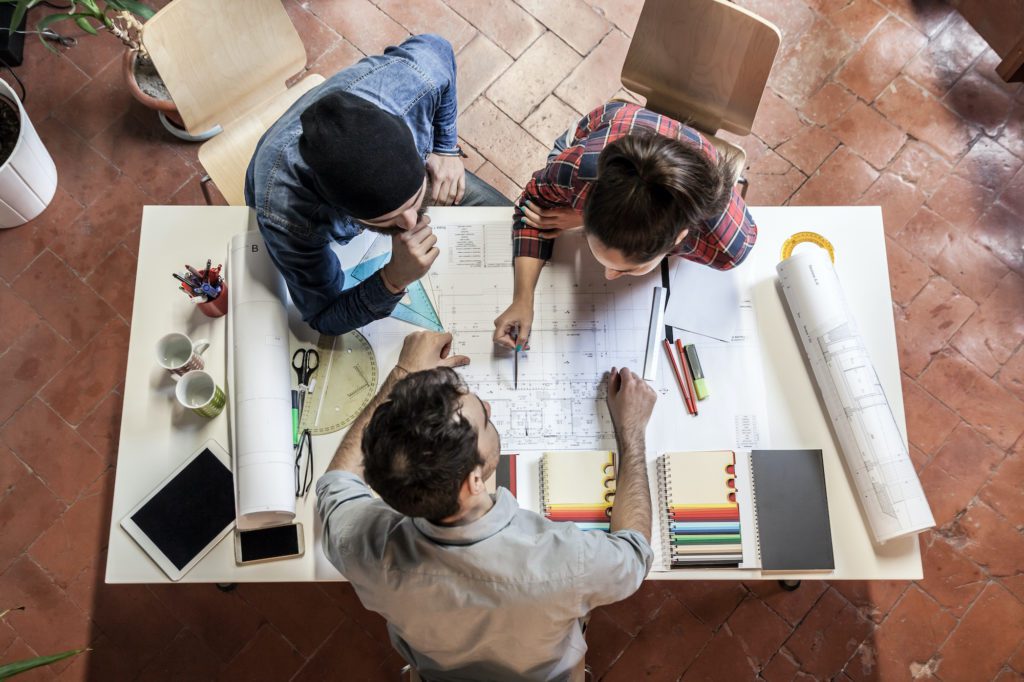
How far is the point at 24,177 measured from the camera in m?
2.75

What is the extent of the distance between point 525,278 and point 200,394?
880 millimetres

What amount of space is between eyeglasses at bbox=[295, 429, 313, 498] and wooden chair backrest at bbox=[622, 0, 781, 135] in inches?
57.8

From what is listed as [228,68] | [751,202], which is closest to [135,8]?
[228,68]

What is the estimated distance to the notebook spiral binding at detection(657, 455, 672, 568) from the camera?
1.75 meters

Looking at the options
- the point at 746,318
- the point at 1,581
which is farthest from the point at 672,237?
the point at 1,581

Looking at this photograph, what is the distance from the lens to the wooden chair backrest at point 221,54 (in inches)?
77.0

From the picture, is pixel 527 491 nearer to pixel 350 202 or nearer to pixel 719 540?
pixel 719 540

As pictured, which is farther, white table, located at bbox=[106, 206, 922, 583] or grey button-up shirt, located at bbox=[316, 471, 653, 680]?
white table, located at bbox=[106, 206, 922, 583]

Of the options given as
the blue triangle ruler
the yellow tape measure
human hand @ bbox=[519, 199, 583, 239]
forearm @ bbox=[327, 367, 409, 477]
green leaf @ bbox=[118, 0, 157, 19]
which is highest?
the yellow tape measure

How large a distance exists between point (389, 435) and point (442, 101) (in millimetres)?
1147

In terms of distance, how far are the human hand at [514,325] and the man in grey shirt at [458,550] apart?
403 mm

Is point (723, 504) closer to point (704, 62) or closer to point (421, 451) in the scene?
point (421, 451)

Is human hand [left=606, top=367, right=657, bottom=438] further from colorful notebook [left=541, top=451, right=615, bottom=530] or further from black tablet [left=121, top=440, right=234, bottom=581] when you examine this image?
black tablet [left=121, top=440, right=234, bottom=581]

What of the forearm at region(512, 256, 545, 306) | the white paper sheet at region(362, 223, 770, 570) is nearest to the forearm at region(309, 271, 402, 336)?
the white paper sheet at region(362, 223, 770, 570)
